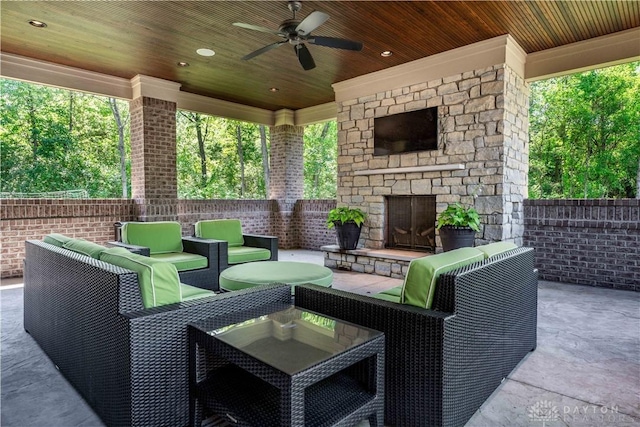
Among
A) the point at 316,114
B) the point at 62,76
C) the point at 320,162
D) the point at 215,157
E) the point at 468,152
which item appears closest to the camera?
the point at 468,152

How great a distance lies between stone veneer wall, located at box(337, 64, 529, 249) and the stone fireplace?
0.04ft

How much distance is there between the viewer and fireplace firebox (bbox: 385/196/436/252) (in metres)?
5.24

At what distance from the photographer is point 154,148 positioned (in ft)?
19.9

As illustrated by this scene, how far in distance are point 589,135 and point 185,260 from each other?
10321 millimetres

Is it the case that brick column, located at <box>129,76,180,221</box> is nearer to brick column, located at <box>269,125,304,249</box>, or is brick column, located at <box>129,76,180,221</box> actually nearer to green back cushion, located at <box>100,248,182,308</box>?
brick column, located at <box>269,125,304,249</box>

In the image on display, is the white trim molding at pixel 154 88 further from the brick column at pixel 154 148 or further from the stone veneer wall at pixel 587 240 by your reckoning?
the stone veneer wall at pixel 587 240

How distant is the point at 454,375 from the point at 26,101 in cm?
1474

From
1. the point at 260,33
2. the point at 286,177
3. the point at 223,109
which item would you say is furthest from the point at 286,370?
the point at 286,177

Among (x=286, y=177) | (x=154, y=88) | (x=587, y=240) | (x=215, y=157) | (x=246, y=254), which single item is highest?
(x=154, y=88)

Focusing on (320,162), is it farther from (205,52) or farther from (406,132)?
(205,52)

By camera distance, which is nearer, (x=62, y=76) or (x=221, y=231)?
(x=221, y=231)

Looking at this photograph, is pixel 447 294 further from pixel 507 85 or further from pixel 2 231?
pixel 2 231

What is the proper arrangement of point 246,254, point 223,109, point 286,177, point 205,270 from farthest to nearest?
point 286,177, point 223,109, point 246,254, point 205,270

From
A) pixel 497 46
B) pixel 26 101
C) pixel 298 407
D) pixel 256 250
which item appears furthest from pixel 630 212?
pixel 26 101
